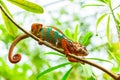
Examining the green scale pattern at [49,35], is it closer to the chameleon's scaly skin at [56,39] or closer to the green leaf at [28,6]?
the chameleon's scaly skin at [56,39]

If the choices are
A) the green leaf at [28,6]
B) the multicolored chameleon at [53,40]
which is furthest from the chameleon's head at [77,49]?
the green leaf at [28,6]

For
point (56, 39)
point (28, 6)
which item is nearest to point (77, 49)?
point (56, 39)

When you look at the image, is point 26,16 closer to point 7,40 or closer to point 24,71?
point 7,40

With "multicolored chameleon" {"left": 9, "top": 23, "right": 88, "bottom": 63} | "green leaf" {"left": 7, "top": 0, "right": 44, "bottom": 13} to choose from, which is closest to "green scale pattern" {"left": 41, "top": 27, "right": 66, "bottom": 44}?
"multicolored chameleon" {"left": 9, "top": 23, "right": 88, "bottom": 63}

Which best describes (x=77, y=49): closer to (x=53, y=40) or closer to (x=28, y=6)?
(x=53, y=40)

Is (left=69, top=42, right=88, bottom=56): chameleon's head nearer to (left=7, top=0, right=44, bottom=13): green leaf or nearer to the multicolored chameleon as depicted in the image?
the multicolored chameleon

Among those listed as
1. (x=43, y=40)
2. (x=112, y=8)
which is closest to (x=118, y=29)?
(x=112, y=8)
